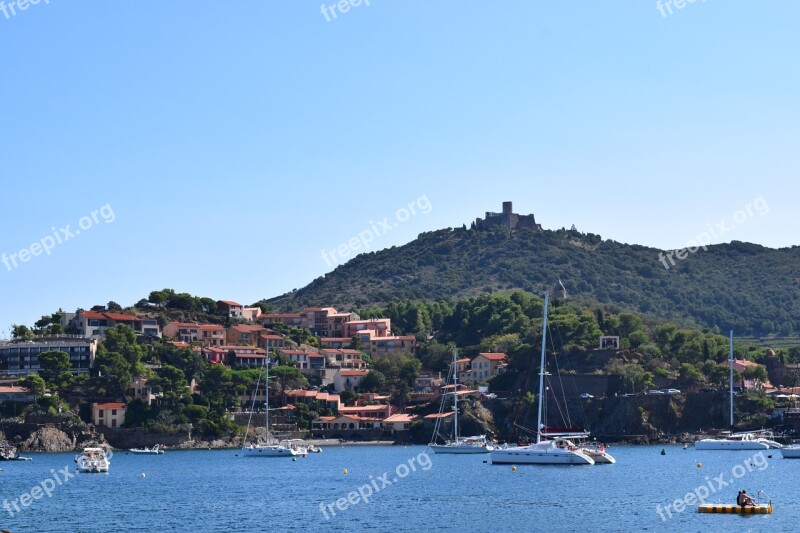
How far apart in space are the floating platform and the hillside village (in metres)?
47.3

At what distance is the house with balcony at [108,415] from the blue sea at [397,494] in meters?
20.4

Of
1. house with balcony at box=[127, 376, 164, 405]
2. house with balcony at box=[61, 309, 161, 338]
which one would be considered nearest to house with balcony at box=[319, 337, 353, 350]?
house with balcony at box=[61, 309, 161, 338]

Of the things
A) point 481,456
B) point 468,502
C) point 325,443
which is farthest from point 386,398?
point 468,502

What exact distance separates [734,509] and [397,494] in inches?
679

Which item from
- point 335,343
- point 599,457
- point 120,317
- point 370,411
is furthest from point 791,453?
point 120,317

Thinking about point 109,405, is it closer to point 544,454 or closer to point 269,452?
point 269,452

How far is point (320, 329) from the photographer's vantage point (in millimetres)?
158375

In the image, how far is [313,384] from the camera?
133m

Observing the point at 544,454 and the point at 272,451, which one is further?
the point at 272,451

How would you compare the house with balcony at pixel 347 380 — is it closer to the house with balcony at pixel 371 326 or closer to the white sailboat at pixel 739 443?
the house with balcony at pixel 371 326

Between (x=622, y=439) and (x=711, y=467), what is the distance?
33074 mm

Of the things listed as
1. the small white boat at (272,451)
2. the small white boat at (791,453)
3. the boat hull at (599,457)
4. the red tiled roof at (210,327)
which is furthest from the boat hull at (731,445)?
the red tiled roof at (210,327)

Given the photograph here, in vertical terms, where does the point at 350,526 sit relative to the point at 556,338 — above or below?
below

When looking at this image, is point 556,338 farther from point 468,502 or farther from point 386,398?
point 468,502
